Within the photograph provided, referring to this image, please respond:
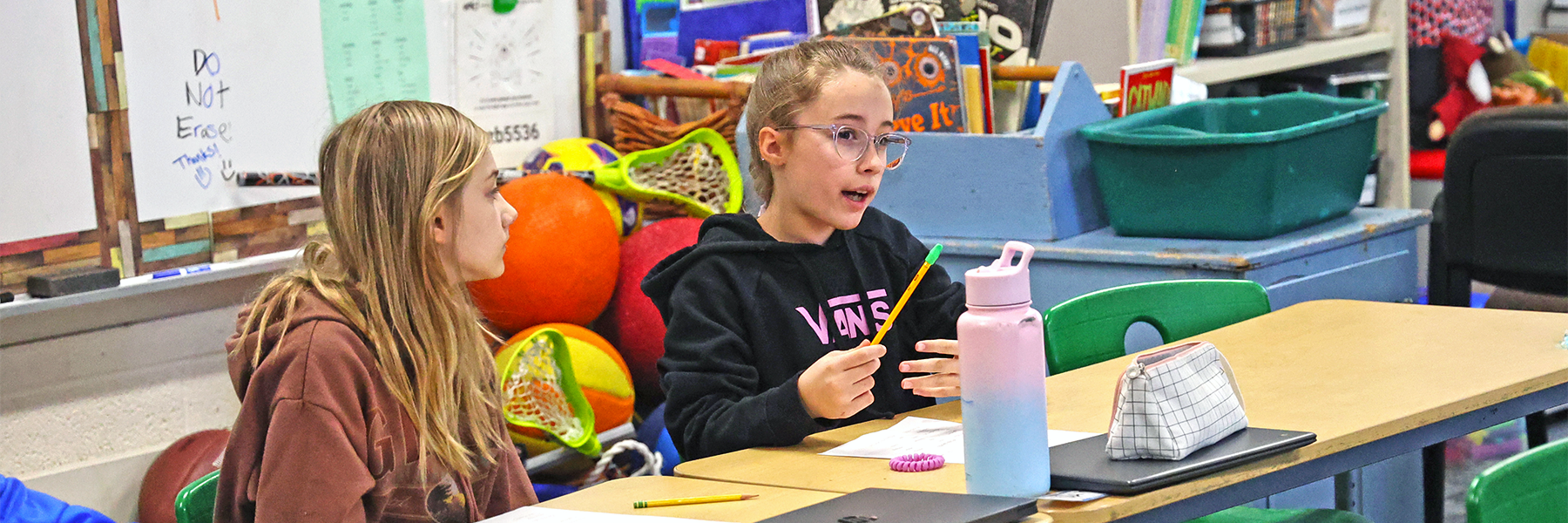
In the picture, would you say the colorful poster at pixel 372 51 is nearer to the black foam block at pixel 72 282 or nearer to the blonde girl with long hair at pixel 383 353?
the black foam block at pixel 72 282

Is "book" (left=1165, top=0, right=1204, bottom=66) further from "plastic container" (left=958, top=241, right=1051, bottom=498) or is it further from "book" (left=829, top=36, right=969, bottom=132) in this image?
"plastic container" (left=958, top=241, right=1051, bottom=498)

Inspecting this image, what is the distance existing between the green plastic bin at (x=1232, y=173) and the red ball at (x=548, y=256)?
0.98m

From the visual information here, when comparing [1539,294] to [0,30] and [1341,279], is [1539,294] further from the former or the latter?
[0,30]

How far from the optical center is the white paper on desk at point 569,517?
121cm

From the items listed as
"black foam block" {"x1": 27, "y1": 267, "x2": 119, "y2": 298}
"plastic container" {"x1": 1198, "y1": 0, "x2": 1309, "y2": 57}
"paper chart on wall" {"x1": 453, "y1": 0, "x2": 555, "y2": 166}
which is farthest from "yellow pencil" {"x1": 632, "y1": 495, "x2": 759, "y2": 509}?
"plastic container" {"x1": 1198, "y1": 0, "x2": 1309, "y2": 57}

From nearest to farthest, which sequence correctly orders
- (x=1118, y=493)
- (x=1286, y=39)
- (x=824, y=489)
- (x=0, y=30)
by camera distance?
(x=1118, y=493), (x=824, y=489), (x=0, y=30), (x=1286, y=39)

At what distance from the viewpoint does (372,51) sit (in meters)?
2.84

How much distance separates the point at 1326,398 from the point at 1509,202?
1458 millimetres

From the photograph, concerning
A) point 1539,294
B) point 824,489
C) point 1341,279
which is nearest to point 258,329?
point 824,489

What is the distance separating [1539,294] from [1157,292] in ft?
4.14

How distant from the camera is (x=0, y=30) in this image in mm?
2287

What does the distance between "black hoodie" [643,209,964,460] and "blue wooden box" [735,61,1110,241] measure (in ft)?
2.11

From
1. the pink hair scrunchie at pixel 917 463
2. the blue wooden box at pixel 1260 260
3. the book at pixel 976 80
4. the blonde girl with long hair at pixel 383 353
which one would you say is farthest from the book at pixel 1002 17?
the pink hair scrunchie at pixel 917 463

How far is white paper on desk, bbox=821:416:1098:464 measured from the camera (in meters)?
1.36
